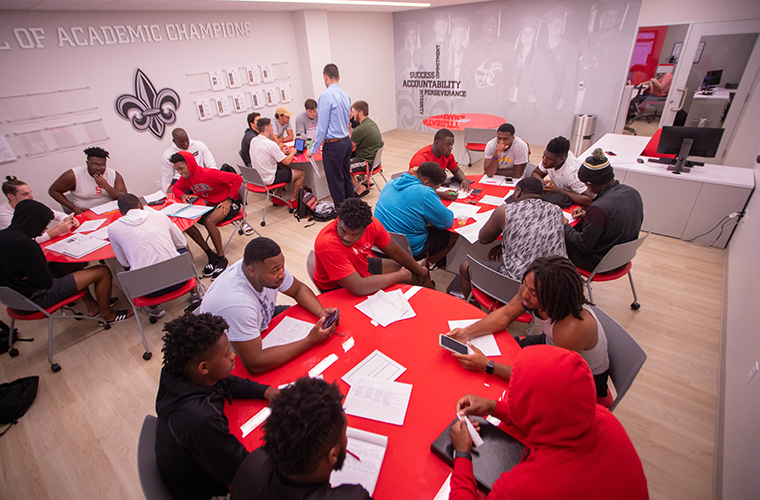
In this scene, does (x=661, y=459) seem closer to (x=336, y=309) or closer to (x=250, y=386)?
(x=336, y=309)

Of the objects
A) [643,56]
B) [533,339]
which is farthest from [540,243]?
[643,56]

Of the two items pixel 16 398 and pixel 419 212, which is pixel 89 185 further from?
pixel 419 212

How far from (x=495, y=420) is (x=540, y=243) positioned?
140cm

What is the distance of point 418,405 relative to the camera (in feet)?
4.96

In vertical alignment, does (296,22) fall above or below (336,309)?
above

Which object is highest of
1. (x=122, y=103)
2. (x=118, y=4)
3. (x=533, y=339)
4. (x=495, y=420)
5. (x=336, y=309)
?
(x=118, y=4)

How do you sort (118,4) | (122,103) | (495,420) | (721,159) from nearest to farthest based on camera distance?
(495,420) < (118,4) < (122,103) < (721,159)

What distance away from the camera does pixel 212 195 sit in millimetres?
4512

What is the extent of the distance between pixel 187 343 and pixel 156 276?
181 centimetres

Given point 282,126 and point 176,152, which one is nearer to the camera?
point 176,152

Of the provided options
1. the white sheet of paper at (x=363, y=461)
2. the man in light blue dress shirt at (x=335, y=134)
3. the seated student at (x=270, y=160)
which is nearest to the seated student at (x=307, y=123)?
the seated student at (x=270, y=160)

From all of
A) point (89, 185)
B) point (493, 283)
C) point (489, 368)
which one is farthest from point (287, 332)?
point (89, 185)

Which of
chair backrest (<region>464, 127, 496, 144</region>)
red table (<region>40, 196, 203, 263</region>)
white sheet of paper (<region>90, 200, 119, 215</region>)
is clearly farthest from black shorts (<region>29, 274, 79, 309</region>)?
chair backrest (<region>464, 127, 496, 144</region>)

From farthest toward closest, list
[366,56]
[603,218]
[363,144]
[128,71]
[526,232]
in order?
1. [366,56]
2. [363,144]
3. [128,71]
4. [603,218]
5. [526,232]
